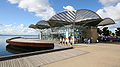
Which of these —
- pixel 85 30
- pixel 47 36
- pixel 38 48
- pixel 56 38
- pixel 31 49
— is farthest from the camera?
pixel 47 36

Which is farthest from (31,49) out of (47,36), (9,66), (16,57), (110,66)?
(47,36)

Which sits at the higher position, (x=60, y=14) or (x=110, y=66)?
(x=60, y=14)

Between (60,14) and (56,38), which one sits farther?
(56,38)

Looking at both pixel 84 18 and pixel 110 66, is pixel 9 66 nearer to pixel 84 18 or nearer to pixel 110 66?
pixel 110 66

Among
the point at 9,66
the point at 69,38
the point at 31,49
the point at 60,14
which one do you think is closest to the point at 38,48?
the point at 31,49

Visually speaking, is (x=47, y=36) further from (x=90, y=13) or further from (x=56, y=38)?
(x=90, y=13)

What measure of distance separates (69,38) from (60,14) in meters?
7.70

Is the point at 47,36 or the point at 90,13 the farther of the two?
the point at 47,36

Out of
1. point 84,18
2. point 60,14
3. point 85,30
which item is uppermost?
point 60,14

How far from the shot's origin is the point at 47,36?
34812 mm

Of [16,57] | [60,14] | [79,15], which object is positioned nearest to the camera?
[16,57]

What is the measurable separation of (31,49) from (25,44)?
1.54 meters

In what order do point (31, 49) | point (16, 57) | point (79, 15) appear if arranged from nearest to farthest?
point (16, 57) → point (31, 49) → point (79, 15)

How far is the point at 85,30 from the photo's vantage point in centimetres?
2386
